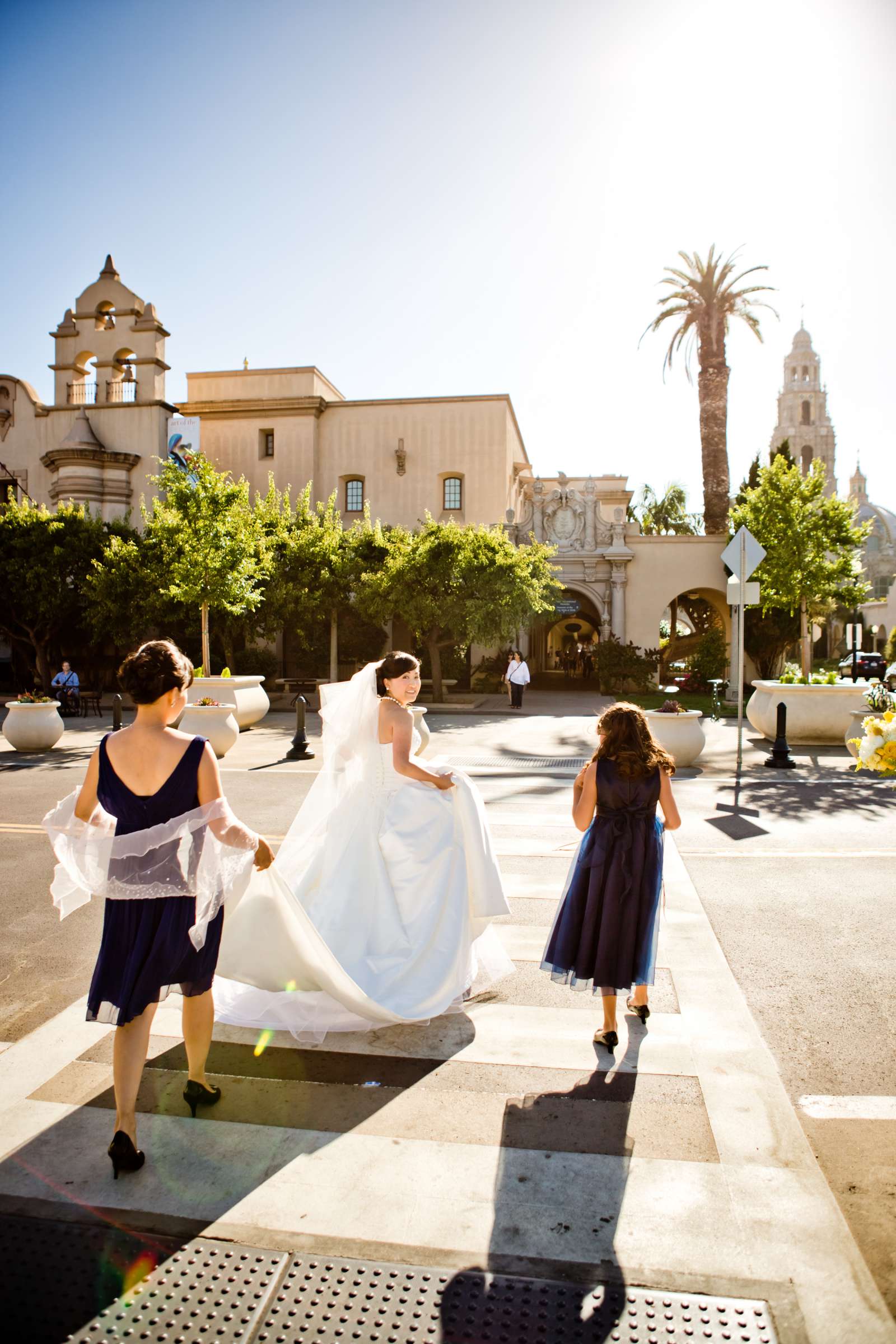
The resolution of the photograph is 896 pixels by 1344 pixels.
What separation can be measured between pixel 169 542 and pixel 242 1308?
63.1ft

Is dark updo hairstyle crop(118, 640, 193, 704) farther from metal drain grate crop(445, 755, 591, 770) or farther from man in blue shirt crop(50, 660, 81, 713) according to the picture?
man in blue shirt crop(50, 660, 81, 713)

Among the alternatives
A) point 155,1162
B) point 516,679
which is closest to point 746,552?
point 155,1162

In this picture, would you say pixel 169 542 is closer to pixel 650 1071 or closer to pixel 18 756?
pixel 18 756

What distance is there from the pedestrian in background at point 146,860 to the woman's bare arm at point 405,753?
4.55ft

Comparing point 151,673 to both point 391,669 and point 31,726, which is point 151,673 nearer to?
point 391,669

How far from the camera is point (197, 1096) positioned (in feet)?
11.8

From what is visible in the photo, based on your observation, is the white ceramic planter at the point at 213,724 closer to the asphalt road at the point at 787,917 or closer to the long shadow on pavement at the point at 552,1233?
the asphalt road at the point at 787,917

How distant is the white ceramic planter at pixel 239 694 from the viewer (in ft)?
55.3

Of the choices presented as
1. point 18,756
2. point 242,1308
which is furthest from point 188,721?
point 242,1308

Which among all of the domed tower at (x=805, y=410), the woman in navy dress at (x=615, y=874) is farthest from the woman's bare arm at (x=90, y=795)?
the domed tower at (x=805, y=410)

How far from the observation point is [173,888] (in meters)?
3.30

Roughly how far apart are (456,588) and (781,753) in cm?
1315

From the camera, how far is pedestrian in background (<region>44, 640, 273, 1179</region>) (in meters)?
3.27

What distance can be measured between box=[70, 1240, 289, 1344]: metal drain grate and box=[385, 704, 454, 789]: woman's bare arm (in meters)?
2.45
